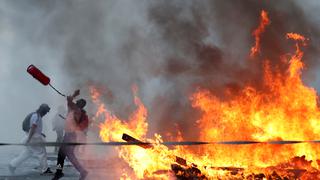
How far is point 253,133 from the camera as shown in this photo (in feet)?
35.8

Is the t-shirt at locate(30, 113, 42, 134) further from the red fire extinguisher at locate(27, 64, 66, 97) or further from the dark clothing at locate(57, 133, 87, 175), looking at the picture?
the red fire extinguisher at locate(27, 64, 66, 97)

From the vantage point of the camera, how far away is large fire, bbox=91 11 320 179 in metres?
8.67

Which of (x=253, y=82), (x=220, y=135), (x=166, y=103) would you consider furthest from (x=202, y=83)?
(x=166, y=103)

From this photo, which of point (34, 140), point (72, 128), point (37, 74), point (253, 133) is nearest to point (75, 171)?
point (34, 140)

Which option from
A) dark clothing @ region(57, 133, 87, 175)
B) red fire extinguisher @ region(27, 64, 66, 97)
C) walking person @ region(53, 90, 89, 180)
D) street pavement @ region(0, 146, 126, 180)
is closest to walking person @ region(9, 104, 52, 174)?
street pavement @ region(0, 146, 126, 180)

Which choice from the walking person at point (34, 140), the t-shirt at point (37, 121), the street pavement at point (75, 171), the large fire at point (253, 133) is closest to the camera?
the large fire at point (253, 133)

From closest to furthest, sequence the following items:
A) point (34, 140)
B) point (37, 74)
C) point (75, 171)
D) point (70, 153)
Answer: point (37, 74)
point (70, 153)
point (34, 140)
point (75, 171)

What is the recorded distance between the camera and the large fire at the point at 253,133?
8.67 metres

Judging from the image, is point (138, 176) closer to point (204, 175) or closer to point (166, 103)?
point (204, 175)

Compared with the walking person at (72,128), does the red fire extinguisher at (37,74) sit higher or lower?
higher

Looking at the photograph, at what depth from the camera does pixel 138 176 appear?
9.15m

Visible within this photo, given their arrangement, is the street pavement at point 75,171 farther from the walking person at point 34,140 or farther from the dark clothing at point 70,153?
the dark clothing at point 70,153

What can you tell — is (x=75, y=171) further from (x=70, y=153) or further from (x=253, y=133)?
(x=253, y=133)

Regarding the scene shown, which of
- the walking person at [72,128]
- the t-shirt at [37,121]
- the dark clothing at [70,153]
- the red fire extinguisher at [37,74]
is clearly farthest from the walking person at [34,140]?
the red fire extinguisher at [37,74]
